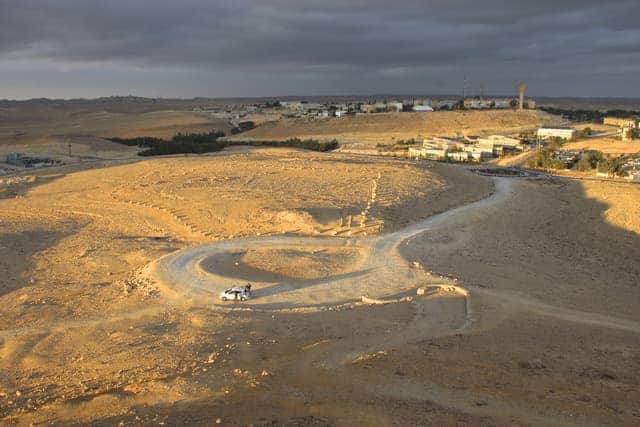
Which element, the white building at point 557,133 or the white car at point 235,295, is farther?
the white building at point 557,133

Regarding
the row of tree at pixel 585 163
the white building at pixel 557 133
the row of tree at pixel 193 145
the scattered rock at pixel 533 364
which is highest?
the white building at pixel 557 133

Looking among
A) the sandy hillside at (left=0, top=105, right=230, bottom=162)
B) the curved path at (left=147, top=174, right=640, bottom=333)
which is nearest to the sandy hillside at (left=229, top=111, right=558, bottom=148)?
the sandy hillside at (left=0, top=105, right=230, bottom=162)

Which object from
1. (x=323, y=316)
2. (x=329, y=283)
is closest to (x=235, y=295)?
(x=323, y=316)

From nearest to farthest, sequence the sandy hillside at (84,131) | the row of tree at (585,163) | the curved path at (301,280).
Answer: the curved path at (301,280) < the row of tree at (585,163) < the sandy hillside at (84,131)

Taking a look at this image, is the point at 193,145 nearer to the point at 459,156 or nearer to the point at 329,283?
the point at 459,156

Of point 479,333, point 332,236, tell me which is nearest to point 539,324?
point 479,333

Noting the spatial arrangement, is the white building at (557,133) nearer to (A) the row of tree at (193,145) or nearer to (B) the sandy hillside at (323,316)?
(A) the row of tree at (193,145)

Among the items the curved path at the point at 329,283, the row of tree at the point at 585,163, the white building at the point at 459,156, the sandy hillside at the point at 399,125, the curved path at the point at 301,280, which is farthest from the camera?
the sandy hillside at the point at 399,125

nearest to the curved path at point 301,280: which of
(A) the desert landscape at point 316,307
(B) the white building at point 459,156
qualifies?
(A) the desert landscape at point 316,307

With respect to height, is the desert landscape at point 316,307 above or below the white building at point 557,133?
below
